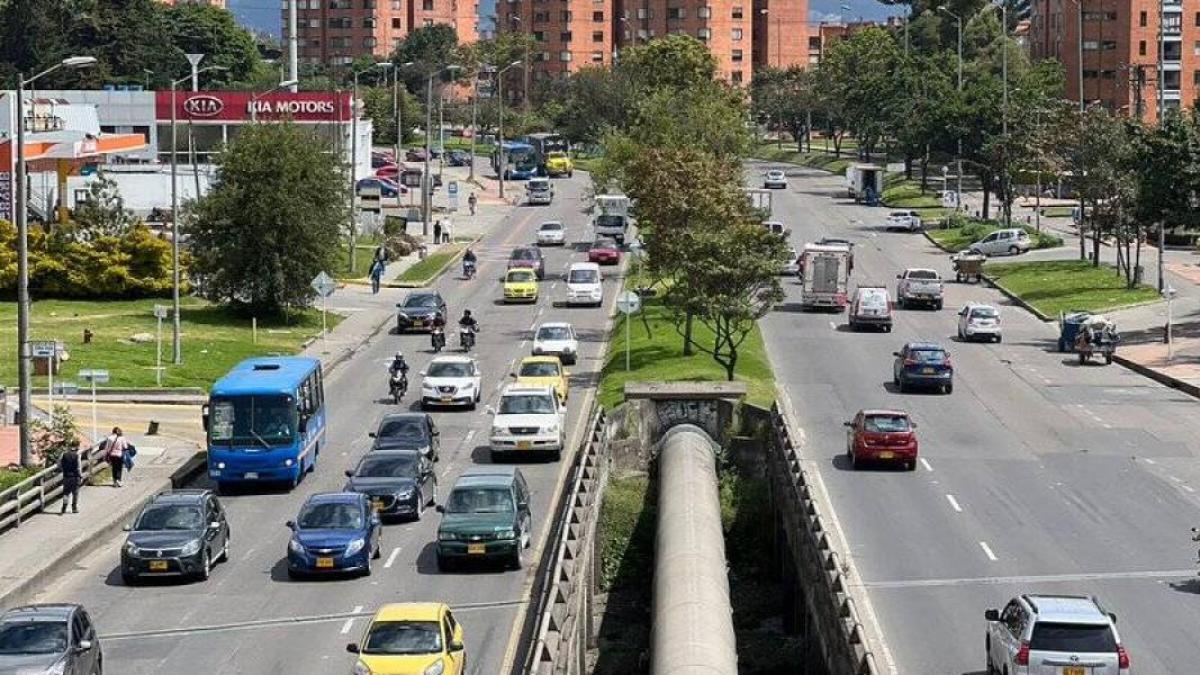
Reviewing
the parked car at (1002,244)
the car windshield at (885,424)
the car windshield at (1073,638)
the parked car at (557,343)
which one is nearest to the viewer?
the car windshield at (1073,638)

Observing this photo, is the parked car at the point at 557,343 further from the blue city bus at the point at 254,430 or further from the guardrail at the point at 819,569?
the blue city bus at the point at 254,430

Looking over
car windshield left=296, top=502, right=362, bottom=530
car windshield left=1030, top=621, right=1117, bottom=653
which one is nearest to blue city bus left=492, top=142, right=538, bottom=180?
car windshield left=296, top=502, right=362, bottom=530

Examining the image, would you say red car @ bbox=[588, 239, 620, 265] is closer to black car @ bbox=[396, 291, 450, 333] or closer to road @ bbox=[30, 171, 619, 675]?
black car @ bbox=[396, 291, 450, 333]

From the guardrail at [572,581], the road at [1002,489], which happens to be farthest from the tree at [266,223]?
the guardrail at [572,581]

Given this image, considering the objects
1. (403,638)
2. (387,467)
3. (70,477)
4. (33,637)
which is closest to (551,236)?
(387,467)

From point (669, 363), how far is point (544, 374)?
20.1ft

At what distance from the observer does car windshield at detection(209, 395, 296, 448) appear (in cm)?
4647

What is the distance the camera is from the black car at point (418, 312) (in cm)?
7781

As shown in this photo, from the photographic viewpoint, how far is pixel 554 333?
7000 cm

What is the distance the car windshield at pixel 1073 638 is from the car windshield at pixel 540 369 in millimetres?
32236

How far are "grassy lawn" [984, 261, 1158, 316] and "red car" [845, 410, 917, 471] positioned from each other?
33822 mm

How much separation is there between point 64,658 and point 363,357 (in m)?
43.8

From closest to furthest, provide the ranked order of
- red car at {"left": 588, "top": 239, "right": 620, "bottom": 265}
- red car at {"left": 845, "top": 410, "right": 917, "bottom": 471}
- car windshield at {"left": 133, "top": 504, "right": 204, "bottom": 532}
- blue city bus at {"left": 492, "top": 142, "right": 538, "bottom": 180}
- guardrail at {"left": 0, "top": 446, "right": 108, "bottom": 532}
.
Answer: car windshield at {"left": 133, "top": 504, "right": 204, "bottom": 532} < guardrail at {"left": 0, "top": 446, "right": 108, "bottom": 532} < red car at {"left": 845, "top": 410, "right": 917, "bottom": 471} < red car at {"left": 588, "top": 239, "right": 620, "bottom": 265} < blue city bus at {"left": 492, "top": 142, "right": 538, "bottom": 180}

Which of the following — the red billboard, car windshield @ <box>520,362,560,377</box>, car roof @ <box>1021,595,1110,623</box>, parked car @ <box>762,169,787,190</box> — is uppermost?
the red billboard
